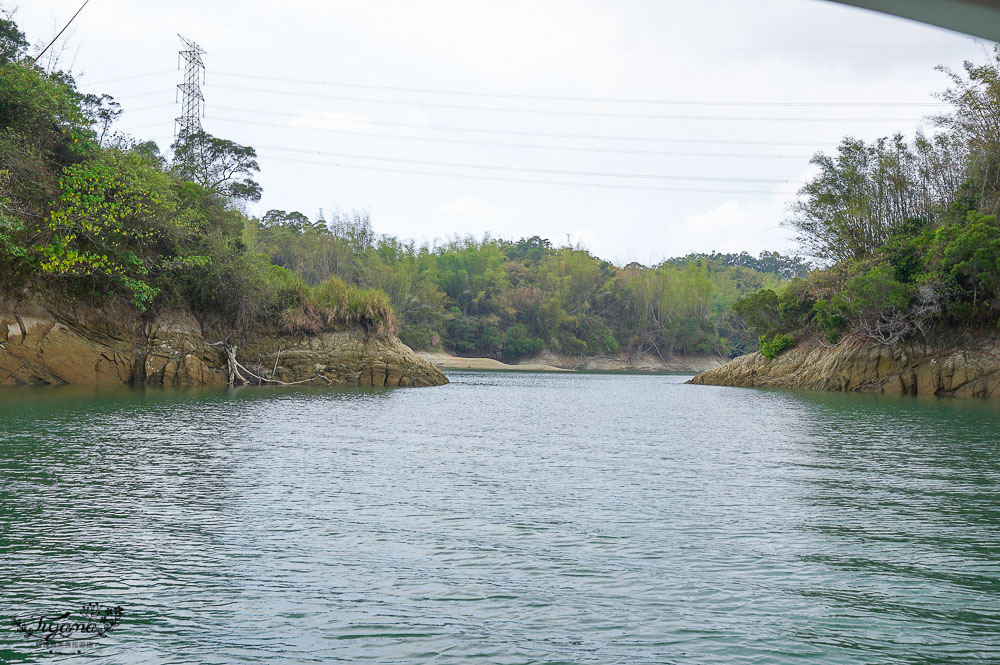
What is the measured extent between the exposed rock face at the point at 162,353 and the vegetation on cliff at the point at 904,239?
20.1m

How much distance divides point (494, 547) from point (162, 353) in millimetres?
25124

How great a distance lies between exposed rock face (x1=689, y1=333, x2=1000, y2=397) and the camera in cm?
3144

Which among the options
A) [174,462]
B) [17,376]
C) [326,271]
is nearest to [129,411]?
[174,462]

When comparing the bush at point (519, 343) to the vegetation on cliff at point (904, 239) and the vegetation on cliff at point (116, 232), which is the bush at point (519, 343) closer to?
the vegetation on cliff at point (904, 239)

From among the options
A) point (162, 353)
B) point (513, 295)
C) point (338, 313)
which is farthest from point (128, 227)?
point (513, 295)

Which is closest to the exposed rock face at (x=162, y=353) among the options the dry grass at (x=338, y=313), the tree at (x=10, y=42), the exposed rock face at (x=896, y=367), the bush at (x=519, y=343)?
the dry grass at (x=338, y=313)

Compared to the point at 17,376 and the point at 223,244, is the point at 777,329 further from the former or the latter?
the point at 17,376

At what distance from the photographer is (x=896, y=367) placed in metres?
34.4

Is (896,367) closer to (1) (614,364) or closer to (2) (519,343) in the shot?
(2) (519,343)

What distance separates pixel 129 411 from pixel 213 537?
1228cm

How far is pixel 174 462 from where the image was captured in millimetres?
11438

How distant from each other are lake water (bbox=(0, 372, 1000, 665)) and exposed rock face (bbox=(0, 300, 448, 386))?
493 inches

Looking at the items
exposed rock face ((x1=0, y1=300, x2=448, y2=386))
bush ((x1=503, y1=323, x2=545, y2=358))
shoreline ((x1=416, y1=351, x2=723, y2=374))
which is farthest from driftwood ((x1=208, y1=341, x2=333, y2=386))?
bush ((x1=503, y1=323, x2=545, y2=358))

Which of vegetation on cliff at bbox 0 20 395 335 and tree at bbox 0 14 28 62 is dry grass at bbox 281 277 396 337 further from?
tree at bbox 0 14 28 62
